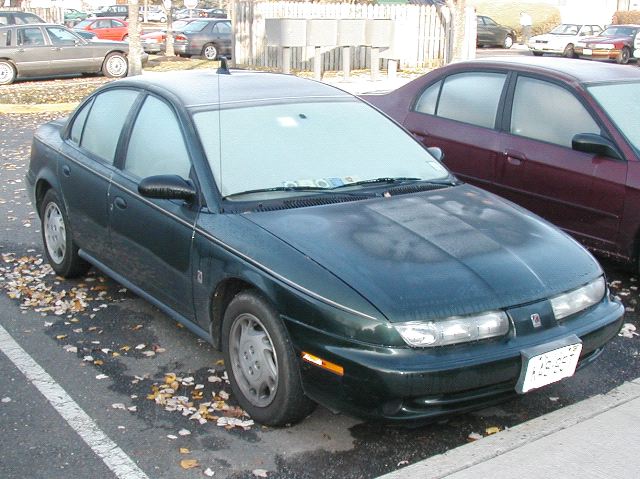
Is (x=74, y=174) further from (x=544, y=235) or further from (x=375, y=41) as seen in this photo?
(x=375, y=41)

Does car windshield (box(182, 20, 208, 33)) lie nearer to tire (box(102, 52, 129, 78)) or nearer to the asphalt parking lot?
tire (box(102, 52, 129, 78))

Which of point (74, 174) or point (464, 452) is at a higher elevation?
point (74, 174)

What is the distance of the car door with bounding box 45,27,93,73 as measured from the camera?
811 inches

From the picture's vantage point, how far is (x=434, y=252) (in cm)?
394

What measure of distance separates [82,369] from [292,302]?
1626 millimetres

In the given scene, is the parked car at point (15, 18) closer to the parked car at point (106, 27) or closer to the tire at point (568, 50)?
the parked car at point (106, 27)

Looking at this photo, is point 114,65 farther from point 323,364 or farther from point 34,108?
point 323,364

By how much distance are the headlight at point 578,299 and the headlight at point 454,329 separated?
34 centimetres

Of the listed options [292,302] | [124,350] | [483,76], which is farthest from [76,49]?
[292,302]

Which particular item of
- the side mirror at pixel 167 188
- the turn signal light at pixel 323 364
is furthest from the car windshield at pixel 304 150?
the turn signal light at pixel 323 364

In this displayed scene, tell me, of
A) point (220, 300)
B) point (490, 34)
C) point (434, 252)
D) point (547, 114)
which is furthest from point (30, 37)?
point (490, 34)

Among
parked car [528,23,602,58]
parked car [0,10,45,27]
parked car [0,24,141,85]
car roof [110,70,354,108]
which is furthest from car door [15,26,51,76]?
parked car [528,23,602,58]

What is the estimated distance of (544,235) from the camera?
Answer: 4.35 m

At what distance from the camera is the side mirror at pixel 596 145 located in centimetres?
594
